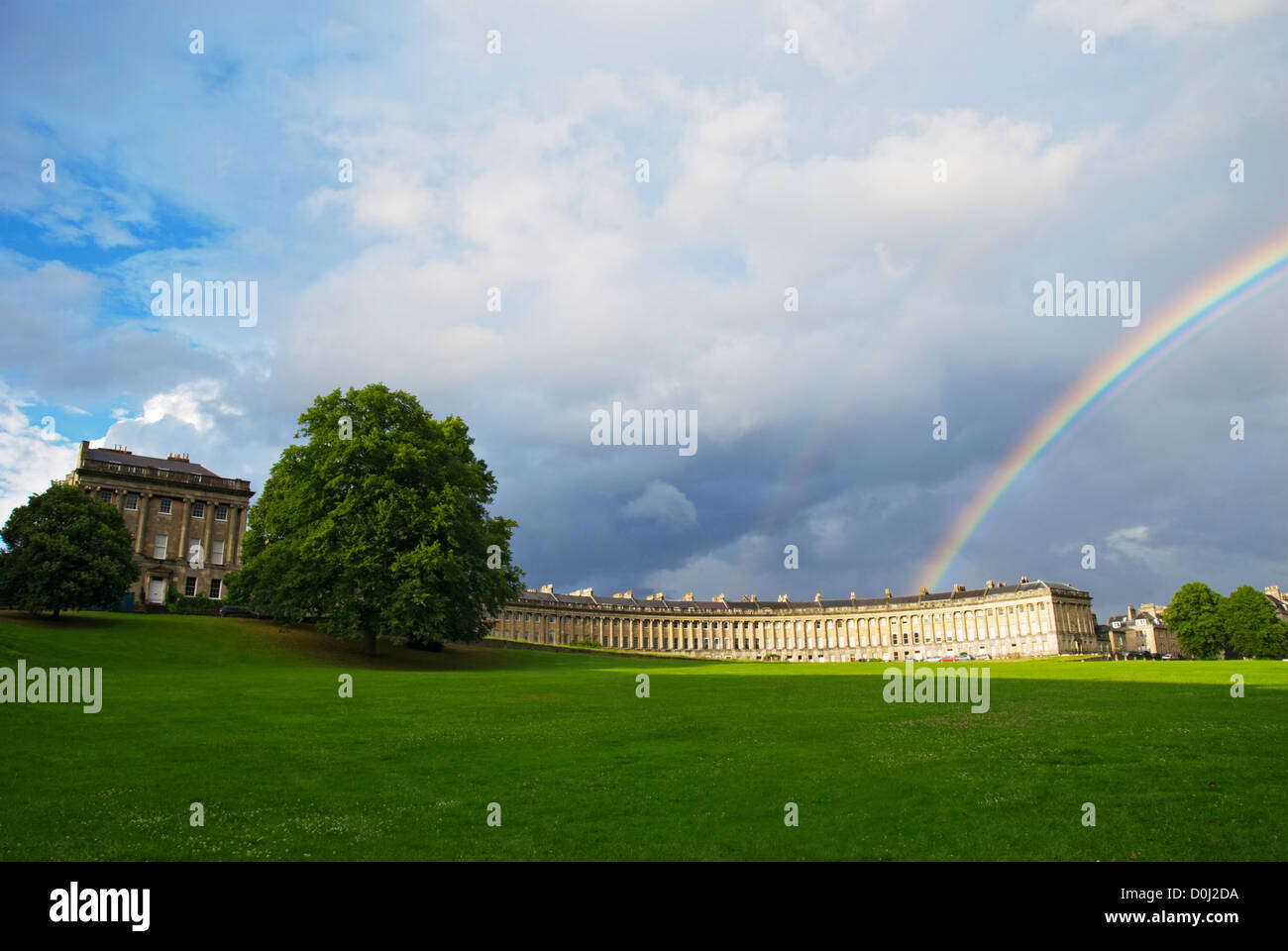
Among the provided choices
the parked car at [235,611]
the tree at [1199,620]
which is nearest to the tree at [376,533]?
the parked car at [235,611]

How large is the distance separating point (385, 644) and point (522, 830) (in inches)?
2155

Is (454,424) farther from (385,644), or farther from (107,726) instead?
(107,726)

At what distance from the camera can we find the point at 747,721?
985 inches

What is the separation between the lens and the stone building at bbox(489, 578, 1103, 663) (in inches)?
6535

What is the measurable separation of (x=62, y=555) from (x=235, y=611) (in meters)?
21.4

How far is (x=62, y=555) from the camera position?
51.5m

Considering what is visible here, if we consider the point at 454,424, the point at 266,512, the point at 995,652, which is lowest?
the point at 995,652

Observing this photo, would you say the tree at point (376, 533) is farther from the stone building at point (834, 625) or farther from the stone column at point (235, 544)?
the stone building at point (834, 625)

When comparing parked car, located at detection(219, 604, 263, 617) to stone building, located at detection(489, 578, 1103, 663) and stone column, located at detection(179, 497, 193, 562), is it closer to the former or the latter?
stone column, located at detection(179, 497, 193, 562)

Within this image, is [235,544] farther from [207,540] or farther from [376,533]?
[376,533]

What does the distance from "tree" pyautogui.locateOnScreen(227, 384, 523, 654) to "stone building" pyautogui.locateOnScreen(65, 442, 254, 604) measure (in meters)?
28.2

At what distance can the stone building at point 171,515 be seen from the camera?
266ft

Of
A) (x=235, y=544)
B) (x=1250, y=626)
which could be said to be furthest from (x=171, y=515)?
(x=1250, y=626)
